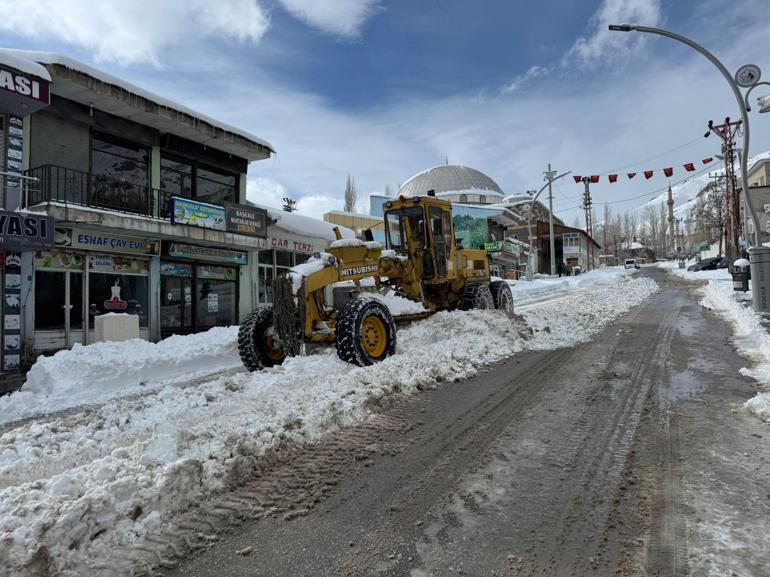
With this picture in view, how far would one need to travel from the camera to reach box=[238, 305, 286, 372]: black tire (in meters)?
7.62

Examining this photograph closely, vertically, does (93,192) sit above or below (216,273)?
above

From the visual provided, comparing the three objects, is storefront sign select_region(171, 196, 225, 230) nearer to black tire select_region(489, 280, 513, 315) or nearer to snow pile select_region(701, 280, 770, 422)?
black tire select_region(489, 280, 513, 315)

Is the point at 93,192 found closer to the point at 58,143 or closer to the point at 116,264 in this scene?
the point at 58,143

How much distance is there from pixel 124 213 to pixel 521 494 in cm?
1343

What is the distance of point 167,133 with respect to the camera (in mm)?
15375

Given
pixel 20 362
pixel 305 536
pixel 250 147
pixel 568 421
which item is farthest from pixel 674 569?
pixel 250 147

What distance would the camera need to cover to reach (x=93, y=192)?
1330cm

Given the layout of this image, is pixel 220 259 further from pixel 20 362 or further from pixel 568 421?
pixel 568 421

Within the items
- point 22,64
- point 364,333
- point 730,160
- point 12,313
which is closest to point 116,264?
point 12,313

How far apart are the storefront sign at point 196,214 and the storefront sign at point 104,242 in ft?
3.79

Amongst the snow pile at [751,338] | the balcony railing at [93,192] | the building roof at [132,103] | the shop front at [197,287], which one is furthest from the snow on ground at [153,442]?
the building roof at [132,103]

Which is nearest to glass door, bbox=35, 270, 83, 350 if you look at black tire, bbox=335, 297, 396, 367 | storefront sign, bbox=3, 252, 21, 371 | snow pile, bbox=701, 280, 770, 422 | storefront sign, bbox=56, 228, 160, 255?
storefront sign, bbox=3, 252, 21, 371

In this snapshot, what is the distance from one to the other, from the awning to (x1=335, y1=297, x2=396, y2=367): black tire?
30.9 feet

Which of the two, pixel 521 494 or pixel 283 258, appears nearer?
pixel 521 494
